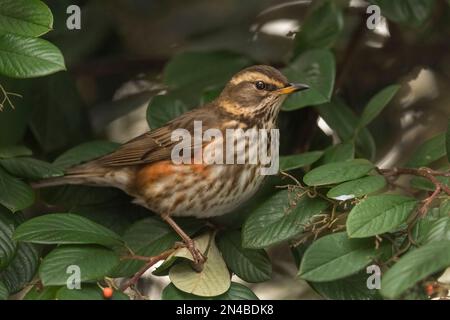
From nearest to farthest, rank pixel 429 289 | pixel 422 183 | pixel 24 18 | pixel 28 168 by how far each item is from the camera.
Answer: pixel 429 289, pixel 24 18, pixel 422 183, pixel 28 168

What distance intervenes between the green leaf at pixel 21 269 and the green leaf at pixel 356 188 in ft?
4.73

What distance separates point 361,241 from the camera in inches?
154

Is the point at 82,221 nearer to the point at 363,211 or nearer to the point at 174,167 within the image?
the point at 174,167

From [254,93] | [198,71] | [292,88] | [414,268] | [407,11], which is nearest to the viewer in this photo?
[414,268]

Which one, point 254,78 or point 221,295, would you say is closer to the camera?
point 221,295

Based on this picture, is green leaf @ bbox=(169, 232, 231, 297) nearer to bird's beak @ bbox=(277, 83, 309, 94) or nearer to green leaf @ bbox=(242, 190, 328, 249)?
green leaf @ bbox=(242, 190, 328, 249)

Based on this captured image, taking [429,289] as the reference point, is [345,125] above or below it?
above

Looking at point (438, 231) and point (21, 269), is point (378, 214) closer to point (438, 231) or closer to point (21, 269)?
point (438, 231)

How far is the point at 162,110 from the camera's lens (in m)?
5.27

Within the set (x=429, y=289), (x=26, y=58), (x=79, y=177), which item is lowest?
(x=429, y=289)

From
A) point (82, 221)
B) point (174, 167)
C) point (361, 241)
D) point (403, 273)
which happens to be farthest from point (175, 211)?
point (403, 273)

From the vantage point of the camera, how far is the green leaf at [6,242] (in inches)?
165

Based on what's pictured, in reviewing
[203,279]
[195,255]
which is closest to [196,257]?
[195,255]

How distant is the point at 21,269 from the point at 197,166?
3.65 ft
